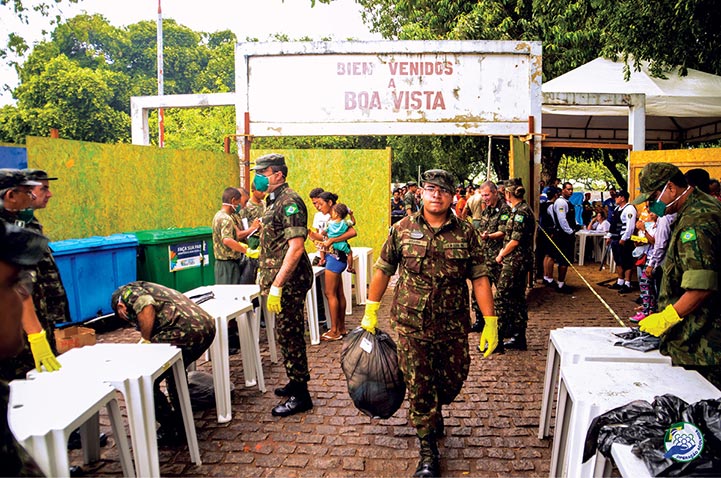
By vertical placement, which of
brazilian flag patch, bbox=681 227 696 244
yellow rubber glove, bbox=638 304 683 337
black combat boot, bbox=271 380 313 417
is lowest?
black combat boot, bbox=271 380 313 417

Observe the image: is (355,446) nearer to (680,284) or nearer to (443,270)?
(443,270)

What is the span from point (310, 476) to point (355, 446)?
0.52 meters

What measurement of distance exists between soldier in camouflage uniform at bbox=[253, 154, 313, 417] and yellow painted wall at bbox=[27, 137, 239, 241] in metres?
3.96

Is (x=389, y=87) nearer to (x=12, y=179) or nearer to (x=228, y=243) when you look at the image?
(x=228, y=243)

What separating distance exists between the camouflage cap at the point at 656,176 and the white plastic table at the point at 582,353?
3.30 ft

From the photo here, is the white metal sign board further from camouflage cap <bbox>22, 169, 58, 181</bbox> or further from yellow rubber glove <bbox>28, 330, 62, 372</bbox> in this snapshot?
yellow rubber glove <bbox>28, 330, 62, 372</bbox>

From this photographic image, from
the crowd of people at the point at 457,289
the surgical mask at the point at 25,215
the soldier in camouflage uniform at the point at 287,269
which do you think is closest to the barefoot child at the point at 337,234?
the soldier in camouflage uniform at the point at 287,269

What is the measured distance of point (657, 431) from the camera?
2236 millimetres

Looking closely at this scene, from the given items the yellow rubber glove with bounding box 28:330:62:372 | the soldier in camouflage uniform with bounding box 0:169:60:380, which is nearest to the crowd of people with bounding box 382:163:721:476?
the yellow rubber glove with bounding box 28:330:62:372

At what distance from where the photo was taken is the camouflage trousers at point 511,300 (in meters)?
6.43

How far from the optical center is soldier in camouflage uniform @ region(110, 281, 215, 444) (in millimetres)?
4004

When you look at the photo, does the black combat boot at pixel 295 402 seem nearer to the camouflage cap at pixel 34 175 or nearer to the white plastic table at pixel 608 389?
the white plastic table at pixel 608 389

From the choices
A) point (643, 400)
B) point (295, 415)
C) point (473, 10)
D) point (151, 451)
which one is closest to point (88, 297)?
point (295, 415)

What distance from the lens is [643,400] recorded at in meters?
2.60
